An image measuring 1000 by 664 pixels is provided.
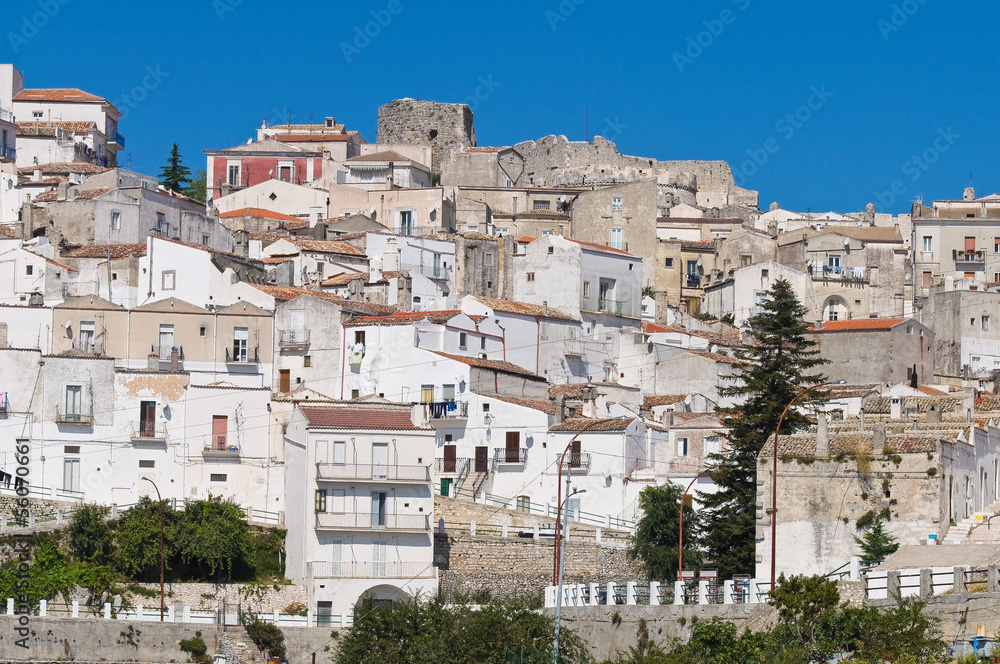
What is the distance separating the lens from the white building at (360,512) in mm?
57656

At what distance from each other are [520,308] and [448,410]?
36.0 ft

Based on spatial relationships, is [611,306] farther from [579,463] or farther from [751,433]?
[751,433]

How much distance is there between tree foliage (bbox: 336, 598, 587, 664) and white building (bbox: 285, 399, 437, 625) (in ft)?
20.4

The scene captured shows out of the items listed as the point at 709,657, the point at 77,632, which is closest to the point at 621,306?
the point at 77,632

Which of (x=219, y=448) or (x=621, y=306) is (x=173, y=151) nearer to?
(x=621, y=306)

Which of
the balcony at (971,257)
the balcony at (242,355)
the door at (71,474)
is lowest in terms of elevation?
the door at (71,474)

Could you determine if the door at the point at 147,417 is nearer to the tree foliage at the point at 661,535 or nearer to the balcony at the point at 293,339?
the balcony at the point at 293,339

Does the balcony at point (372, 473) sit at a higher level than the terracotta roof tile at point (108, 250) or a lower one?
lower

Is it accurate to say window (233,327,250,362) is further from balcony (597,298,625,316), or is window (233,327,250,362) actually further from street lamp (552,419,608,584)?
balcony (597,298,625,316)

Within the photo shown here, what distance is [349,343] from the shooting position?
7075cm

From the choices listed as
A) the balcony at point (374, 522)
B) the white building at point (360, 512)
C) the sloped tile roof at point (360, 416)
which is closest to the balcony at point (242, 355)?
the sloped tile roof at point (360, 416)

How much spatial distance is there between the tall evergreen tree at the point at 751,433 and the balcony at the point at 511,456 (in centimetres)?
836

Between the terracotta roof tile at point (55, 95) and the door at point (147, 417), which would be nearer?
the door at point (147, 417)

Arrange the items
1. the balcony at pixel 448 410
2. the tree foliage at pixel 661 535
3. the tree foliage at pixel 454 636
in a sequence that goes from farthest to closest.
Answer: the balcony at pixel 448 410, the tree foliage at pixel 661 535, the tree foliage at pixel 454 636
